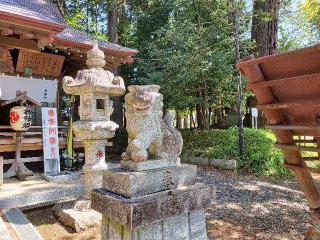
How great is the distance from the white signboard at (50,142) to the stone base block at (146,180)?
5726 millimetres

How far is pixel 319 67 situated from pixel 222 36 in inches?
398

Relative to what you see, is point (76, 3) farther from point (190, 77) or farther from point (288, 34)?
point (288, 34)

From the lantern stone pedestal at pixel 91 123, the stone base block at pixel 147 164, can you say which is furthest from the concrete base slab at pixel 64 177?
the stone base block at pixel 147 164

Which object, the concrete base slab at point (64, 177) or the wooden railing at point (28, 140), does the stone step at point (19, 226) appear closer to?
the concrete base slab at point (64, 177)

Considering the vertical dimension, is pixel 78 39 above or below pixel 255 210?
above

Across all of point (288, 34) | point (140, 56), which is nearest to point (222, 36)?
point (140, 56)

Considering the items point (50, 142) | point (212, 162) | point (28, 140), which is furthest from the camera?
point (212, 162)

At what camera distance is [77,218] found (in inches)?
205

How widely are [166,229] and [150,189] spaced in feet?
1.34

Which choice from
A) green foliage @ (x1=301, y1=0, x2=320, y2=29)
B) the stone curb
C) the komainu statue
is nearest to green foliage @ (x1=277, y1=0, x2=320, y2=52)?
green foliage @ (x1=301, y1=0, x2=320, y2=29)

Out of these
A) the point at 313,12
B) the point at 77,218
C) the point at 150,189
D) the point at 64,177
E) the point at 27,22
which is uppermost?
the point at 313,12

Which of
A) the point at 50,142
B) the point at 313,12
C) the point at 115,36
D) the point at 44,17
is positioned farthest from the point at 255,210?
the point at 313,12

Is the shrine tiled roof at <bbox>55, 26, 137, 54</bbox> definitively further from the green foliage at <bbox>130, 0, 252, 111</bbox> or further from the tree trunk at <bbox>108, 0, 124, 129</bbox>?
the tree trunk at <bbox>108, 0, 124, 129</bbox>

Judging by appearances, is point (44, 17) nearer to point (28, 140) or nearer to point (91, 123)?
point (91, 123)
